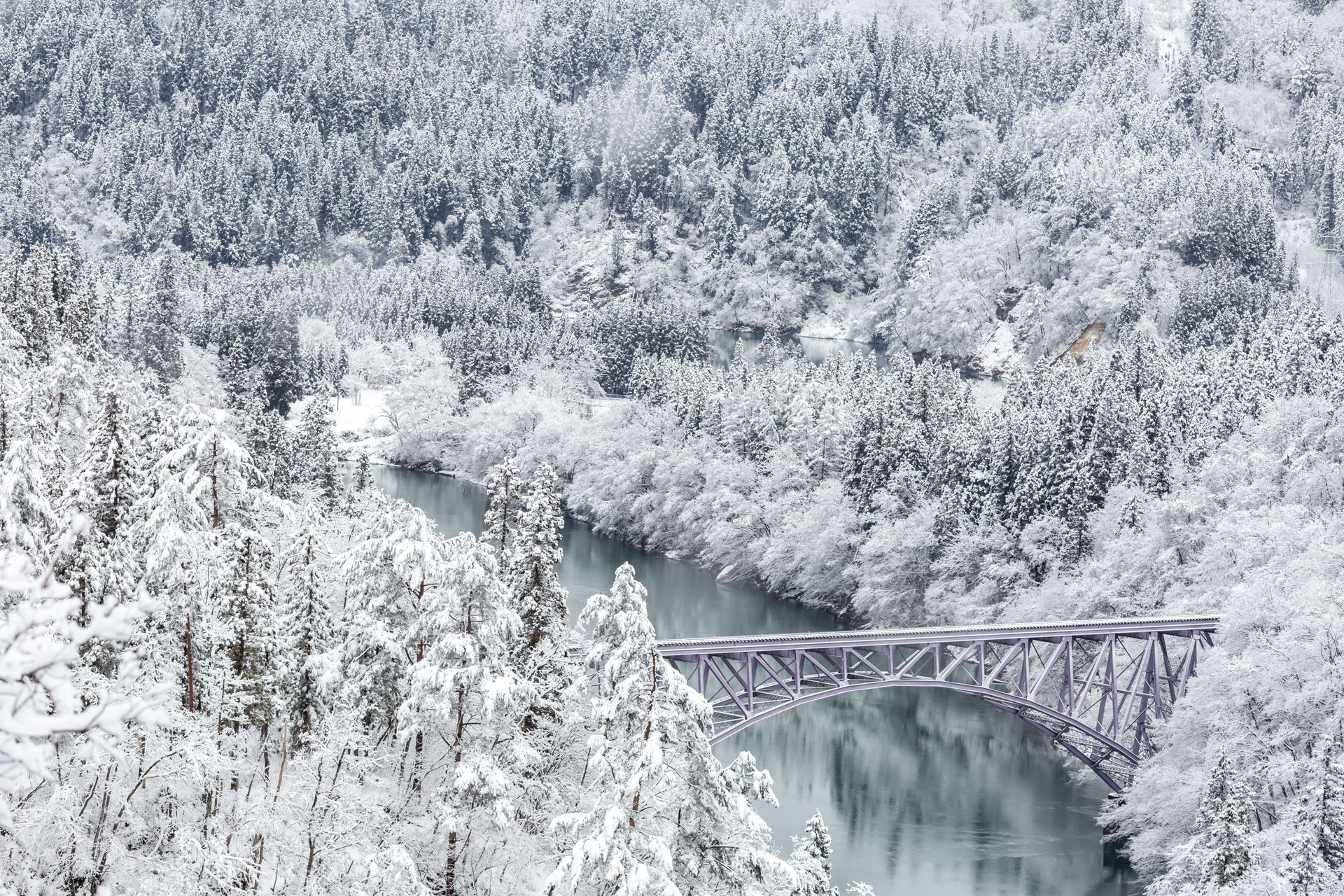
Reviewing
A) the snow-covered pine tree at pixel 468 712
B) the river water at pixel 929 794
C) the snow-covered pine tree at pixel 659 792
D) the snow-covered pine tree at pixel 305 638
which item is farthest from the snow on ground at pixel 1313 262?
the snow-covered pine tree at pixel 659 792

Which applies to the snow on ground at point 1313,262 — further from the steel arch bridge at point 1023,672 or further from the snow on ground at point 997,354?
the steel arch bridge at point 1023,672

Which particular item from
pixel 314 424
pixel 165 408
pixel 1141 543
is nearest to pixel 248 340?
pixel 314 424

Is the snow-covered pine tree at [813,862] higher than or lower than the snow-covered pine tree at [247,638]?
lower

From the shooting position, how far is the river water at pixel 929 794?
43.6 meters

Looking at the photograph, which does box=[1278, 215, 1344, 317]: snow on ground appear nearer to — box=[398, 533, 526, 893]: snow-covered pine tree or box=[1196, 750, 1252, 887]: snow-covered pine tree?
box=[1196, 750, 1252, 887]: snow-covered pine tree

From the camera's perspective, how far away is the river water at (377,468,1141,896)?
43.6 metres

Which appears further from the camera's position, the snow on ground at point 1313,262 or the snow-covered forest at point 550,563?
the snow on ground at point 1313,262

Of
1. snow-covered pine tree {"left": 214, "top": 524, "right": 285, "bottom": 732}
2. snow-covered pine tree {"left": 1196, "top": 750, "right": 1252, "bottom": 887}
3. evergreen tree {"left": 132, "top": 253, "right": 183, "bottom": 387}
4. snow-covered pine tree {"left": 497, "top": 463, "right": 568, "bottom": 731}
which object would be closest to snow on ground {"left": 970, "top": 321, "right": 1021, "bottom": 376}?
evergreen tree {"left": 132, "top": 253, "right": 183, "bottom": 387}

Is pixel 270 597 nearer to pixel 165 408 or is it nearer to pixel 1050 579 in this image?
pixel 165 408

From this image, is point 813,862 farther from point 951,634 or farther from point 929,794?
point 929,794

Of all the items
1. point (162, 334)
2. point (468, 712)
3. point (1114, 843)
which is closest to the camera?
point (468, 712)

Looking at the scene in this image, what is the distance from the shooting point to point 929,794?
5025 centimetres

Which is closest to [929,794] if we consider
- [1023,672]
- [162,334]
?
[1023,672]

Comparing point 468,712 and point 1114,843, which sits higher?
point 468,712
